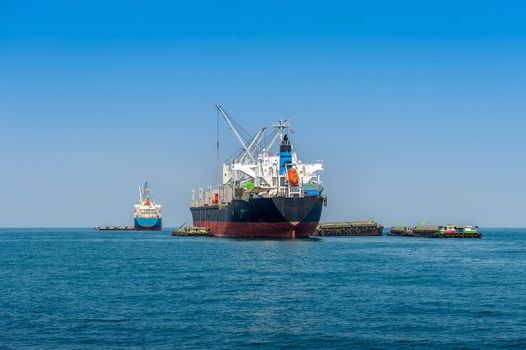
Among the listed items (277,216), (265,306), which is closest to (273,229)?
(277,216)

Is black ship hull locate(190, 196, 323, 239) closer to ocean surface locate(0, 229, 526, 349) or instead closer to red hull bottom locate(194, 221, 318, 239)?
red hull bottom locate(194, 221, 318, 239)

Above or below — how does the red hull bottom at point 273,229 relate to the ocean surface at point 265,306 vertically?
above

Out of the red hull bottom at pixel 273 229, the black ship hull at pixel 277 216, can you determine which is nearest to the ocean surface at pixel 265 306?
the black ship hull at pixel 277 216

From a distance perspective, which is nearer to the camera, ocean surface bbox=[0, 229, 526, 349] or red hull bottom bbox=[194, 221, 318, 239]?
ocean surface bbox=[0, 229, 526, 349]

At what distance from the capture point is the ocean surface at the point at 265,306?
37.3 metres

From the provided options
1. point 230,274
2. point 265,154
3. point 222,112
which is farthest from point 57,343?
point 222,112

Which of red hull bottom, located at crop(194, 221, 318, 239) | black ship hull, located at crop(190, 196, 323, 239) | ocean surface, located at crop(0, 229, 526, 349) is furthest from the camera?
red hull bottom, located at crop(194, 221, 318, 239)

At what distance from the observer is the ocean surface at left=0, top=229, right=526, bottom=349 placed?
37344 mm

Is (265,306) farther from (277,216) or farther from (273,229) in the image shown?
(273,229)

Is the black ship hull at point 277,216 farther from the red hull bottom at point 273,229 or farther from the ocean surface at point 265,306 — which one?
the ocean surface at point 265,306

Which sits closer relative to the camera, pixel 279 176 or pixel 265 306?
pixel 265 306

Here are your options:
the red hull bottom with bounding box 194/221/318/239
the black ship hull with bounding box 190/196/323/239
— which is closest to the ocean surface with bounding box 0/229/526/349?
the black ship hull with bounding box 190/196/323/239

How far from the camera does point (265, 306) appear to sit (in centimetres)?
4866

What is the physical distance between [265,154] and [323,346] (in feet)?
372
